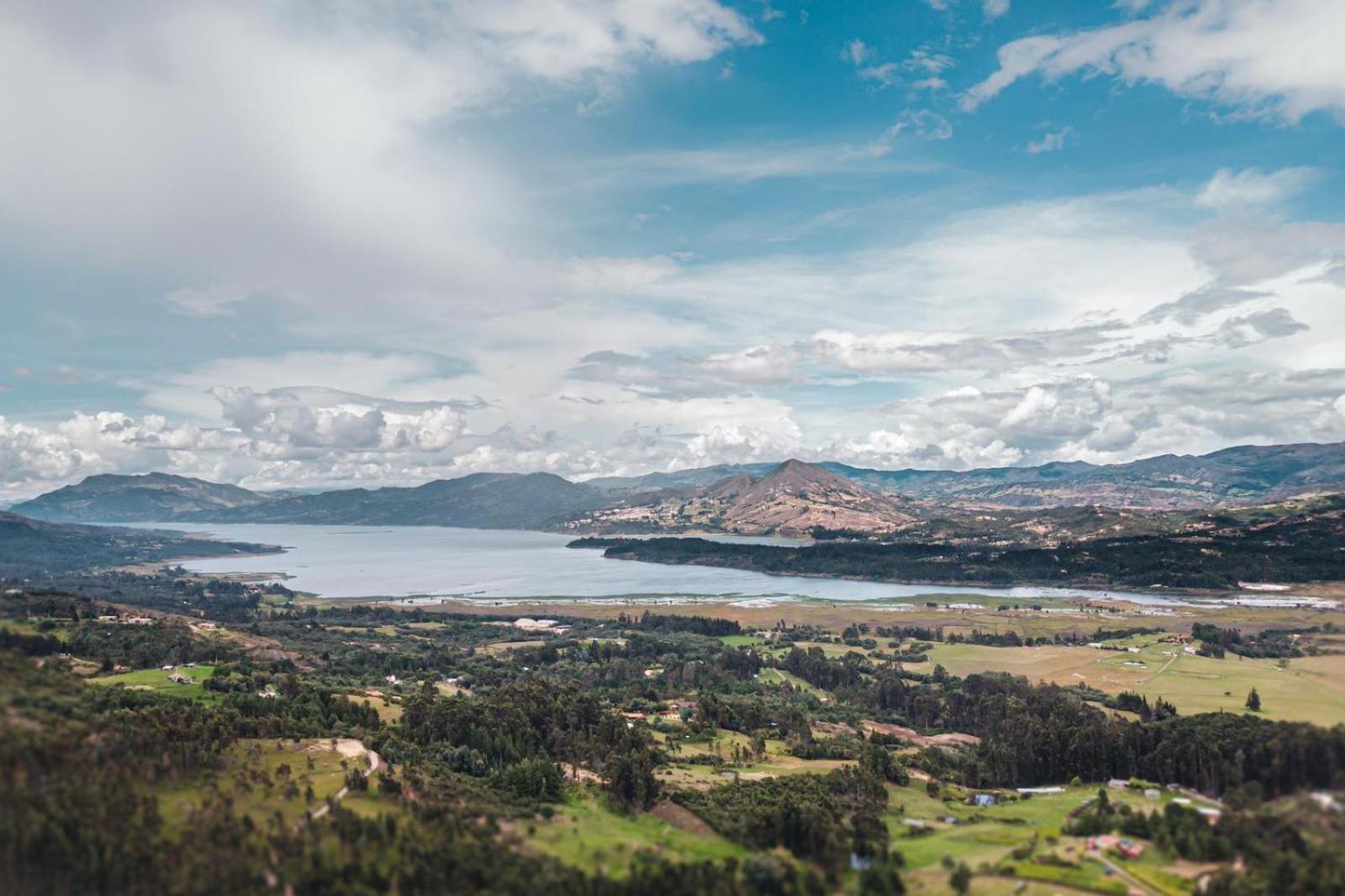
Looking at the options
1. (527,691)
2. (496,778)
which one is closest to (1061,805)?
(496,778)

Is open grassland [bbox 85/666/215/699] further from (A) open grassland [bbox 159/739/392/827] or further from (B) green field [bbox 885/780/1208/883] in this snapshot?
(B) green field [bbox 885/780/1208/883]

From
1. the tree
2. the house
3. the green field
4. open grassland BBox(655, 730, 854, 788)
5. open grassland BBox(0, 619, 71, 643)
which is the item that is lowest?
open grassland BBox(655, 730, 854, 788)

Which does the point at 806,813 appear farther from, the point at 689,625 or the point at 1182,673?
the point at 689,625

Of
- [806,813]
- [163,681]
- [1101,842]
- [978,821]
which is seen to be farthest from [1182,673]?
[163,681]

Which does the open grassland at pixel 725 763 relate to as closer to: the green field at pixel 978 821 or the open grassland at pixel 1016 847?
the green field at pixel 978 821

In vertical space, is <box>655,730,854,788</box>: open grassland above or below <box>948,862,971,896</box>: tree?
below

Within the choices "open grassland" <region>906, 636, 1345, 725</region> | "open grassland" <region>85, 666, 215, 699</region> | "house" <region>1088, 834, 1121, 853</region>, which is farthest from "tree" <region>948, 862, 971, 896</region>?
"open grassland" <region>85, 666, 215, 699</region>

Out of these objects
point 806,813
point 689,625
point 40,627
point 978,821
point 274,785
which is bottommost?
point 978,821
